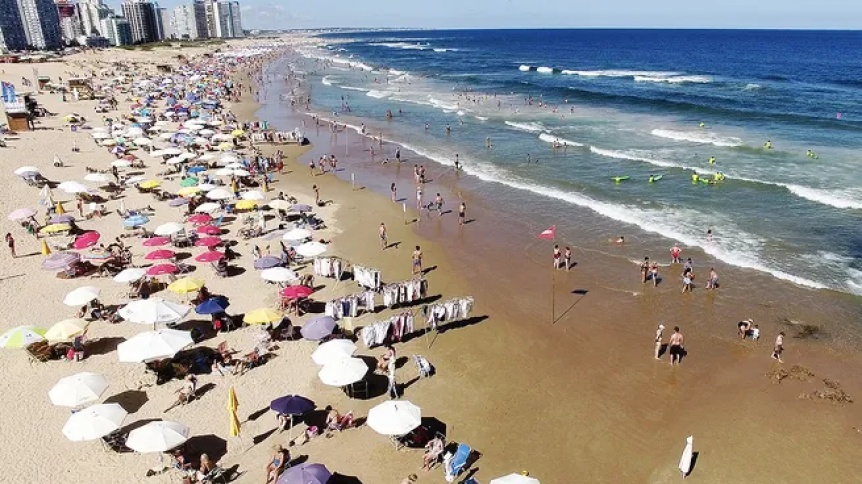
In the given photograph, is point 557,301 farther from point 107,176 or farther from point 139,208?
point 107,176

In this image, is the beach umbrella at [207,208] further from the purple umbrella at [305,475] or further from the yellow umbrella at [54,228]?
the purple umbrella at [305,475]

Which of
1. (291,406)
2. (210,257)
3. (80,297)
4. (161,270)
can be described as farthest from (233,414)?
(210,257)

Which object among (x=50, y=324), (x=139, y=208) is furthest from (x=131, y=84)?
(x=50, y=324)

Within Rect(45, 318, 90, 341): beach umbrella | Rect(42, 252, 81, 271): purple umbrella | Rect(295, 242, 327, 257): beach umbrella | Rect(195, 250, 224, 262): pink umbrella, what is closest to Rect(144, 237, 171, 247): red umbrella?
Rect(195, 250, 224, 262): pink umbrella

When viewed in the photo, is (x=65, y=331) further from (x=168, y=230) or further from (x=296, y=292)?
(x=168, y=230)

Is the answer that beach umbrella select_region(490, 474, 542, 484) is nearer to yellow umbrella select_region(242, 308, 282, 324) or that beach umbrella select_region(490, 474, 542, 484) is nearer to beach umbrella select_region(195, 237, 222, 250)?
yellow umbrella select_region(242, 308, 282, 324)

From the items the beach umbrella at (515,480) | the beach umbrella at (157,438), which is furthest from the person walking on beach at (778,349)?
the beach umbrella at (157,438)

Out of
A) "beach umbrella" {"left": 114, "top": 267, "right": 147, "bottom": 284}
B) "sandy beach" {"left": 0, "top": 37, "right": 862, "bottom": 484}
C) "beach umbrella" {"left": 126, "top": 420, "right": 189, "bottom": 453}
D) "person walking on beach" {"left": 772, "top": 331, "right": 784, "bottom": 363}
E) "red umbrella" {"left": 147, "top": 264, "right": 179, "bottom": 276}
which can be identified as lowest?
"sandy beach" {"left": 0, "top": 37, "right": 862, "bottom": 484}
